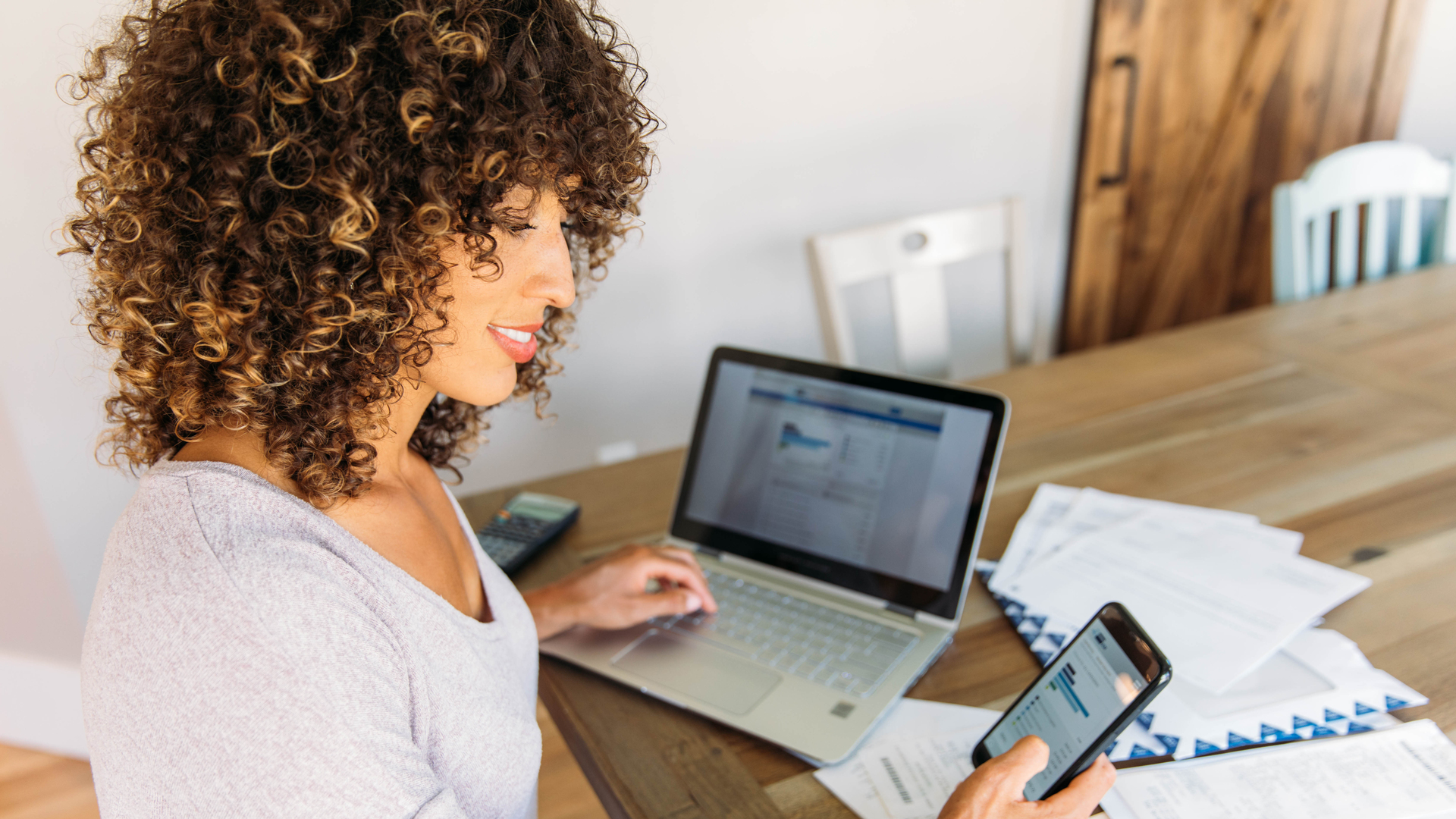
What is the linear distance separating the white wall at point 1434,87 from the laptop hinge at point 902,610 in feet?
7.95

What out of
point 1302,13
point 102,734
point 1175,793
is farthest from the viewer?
point 1302,13

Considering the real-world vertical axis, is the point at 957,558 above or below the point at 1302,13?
below

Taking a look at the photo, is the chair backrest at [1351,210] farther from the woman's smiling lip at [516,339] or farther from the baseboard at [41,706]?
the baseboard at [41,706]

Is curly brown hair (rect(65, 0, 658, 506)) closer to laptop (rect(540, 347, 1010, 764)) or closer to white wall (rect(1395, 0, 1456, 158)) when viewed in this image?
laptop (rect(540, 347, 1010, 764))

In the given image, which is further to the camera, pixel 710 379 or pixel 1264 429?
pixel 1264 429

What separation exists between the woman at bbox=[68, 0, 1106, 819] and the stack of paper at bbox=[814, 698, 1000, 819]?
0.11 m

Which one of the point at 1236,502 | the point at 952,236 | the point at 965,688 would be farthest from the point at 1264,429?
the point at 965,688

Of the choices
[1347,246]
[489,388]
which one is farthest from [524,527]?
[1347,246]

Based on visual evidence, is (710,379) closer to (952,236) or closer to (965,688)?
(965,688)

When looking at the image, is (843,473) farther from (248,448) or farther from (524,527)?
(248,448)

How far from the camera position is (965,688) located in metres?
0.97

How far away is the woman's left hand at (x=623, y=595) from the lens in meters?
1.06

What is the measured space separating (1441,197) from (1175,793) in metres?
1.83

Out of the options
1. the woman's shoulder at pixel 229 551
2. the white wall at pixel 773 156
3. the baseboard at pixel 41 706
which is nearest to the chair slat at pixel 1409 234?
the white wall at pixel 773 156
